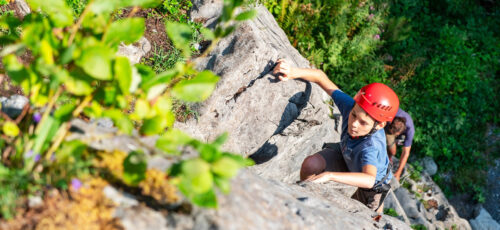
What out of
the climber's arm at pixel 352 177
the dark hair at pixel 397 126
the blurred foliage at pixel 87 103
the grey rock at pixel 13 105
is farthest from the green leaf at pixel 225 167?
the dark hair at pixel 397 126

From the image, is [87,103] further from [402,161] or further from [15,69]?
[402,161]

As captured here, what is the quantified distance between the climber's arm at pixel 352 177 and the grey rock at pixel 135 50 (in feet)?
7.98

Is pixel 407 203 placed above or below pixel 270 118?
below

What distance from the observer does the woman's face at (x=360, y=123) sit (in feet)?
13.1

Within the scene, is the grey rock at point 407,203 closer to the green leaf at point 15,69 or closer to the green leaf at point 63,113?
the green leaf at point 63,113

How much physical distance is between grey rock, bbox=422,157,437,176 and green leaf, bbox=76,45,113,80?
8.02 meters

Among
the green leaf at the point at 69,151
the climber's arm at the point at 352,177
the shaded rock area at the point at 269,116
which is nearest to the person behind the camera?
the green leaf at the point at 69,151

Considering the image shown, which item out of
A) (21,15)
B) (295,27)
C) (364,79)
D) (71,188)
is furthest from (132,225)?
(364,79)

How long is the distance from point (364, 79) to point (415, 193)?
2.46 meters

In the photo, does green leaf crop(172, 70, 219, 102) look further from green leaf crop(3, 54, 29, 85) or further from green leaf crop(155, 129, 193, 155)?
green leaf crop(3, 54, 29, 85)

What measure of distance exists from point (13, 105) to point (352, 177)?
9.68ft

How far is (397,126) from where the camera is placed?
579cm

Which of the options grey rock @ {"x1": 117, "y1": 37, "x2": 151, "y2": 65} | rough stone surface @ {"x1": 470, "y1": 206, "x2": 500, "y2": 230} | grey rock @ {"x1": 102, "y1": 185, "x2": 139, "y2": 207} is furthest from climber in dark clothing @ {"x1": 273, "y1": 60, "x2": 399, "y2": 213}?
rough stone surface @ {"x1": 470, "y1": 206, "x2": 500, "y2": 230}

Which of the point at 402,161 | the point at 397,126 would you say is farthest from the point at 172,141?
the point at 402,161
